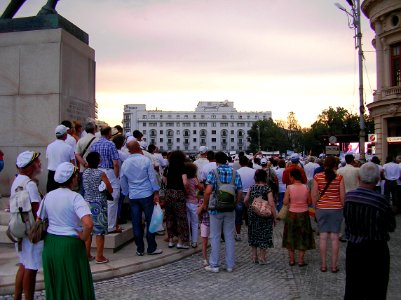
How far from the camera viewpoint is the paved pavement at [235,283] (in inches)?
248

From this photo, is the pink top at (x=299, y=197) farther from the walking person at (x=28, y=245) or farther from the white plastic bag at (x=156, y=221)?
the walking person at (x=28, y=245)

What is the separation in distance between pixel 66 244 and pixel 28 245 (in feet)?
3.21

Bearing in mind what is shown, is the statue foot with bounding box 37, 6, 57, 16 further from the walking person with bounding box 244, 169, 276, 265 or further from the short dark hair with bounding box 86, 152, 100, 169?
the walking person with bounding box 244, 169, 276, 265

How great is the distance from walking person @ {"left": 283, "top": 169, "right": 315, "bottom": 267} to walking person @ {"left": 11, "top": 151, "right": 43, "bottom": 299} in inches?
183

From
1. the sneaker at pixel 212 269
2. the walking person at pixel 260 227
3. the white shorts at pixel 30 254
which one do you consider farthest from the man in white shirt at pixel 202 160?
the white shorts at pixel 30 254

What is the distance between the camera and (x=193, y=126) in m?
182

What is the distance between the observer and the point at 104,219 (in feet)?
23.5

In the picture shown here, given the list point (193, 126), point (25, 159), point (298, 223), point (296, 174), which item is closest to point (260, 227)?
point (298, 223)

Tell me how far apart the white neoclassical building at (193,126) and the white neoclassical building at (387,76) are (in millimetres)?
142006

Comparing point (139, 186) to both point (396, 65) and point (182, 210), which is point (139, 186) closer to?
point (182, 210)

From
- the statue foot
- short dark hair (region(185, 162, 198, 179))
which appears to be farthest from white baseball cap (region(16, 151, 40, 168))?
the statue foot

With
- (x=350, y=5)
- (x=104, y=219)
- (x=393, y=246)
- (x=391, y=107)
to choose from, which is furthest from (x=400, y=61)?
(x=104, y=219)

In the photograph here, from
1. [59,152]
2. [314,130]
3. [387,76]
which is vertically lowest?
[59,152]

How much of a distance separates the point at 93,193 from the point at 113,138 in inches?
90.7
